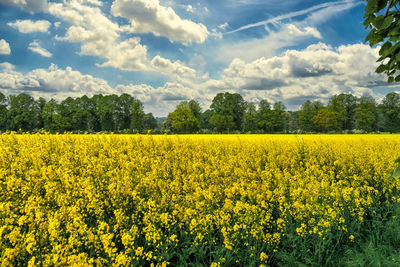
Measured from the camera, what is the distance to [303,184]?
200 inches

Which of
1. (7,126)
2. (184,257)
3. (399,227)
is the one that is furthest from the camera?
(7,126)

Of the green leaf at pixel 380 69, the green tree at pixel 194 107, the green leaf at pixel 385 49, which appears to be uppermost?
the green tree at pixel 194 107

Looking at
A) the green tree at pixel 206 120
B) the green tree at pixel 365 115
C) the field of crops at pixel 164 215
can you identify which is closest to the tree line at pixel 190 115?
the green tree at pixel 365 115

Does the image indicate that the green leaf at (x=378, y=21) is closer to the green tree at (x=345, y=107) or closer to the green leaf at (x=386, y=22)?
the green leaf at (x=386, y=22)

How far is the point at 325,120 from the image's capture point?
196ft

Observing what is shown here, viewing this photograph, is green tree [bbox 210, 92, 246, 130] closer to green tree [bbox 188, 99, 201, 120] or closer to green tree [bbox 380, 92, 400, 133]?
green tree [bbox 188, 99, 201, 120]

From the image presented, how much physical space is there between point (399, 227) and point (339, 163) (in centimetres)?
425

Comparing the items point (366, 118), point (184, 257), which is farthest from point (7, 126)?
point (366, 118)

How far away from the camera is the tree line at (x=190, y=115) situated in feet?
181

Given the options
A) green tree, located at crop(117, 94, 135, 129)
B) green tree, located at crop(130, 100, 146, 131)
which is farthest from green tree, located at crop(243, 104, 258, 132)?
green tree, located at crop(117, 94, 135, 129)

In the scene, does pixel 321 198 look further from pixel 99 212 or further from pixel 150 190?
pixel 99 212

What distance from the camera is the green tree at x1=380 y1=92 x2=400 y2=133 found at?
58.4 meters

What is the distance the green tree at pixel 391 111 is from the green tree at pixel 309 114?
16.1 metres

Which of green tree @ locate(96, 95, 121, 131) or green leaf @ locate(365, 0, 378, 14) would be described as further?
green tree @ locate(96, 95, 121, 131)
